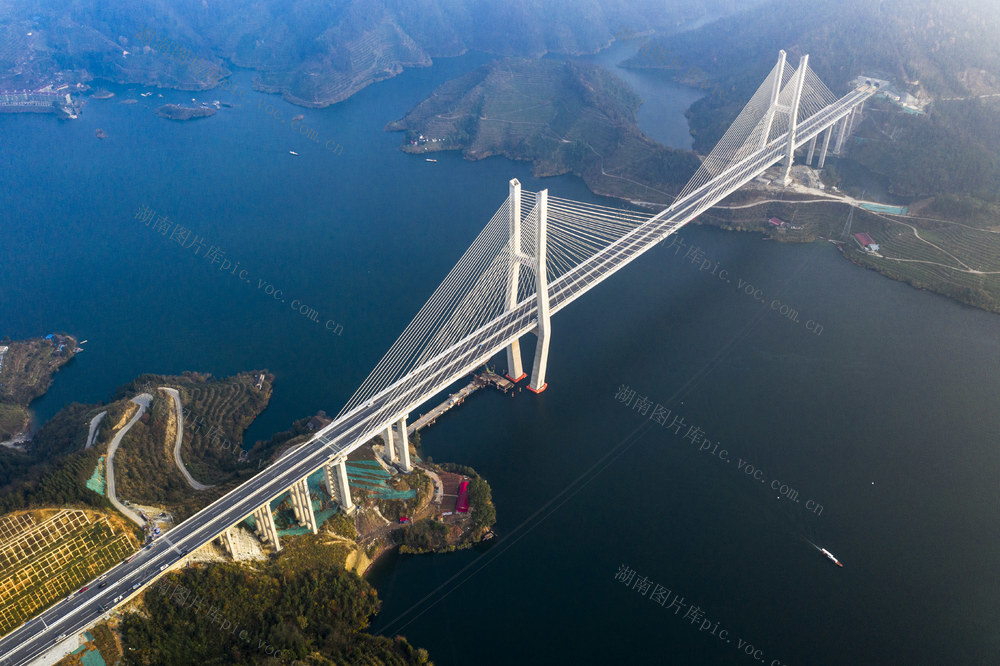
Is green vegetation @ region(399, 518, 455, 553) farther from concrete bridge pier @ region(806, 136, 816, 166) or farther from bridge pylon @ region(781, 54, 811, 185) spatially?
concrete bridge pier @ region(806, 136, 816, 166)

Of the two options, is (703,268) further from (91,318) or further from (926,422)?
(91,318)

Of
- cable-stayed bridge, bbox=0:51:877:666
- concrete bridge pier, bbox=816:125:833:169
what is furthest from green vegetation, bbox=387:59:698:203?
concrete bridge pier, bbox=816:125:833:169

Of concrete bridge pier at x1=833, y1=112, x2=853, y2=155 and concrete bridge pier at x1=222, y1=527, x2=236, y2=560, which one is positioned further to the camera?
concrete bridge pier at x1=833, y1=112, x2=853, y2=155

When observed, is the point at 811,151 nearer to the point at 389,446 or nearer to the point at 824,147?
the point at 824,147

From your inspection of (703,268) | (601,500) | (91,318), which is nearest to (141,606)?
(601,500)

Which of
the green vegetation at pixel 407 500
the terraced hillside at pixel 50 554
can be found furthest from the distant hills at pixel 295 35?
the terraced hillside at pixel 50 554

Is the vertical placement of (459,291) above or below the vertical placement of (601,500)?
above
